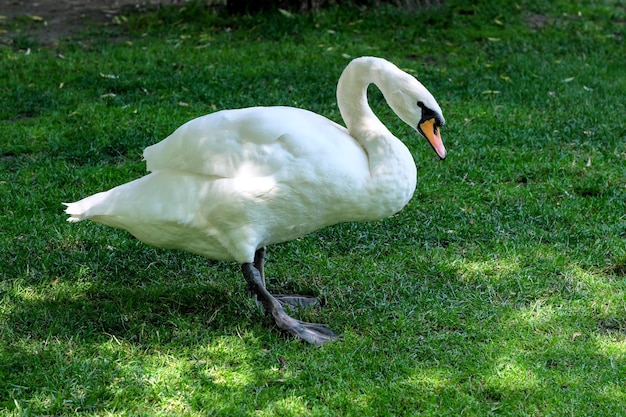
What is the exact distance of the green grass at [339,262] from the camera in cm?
365

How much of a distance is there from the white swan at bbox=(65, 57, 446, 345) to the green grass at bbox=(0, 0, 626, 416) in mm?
370

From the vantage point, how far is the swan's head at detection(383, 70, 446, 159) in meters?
4.06

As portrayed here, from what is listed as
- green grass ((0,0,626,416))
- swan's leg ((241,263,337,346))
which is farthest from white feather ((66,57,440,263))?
green grass ((0,0,626,416))

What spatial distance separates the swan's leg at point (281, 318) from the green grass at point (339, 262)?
0.08m

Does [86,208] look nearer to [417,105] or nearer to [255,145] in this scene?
[255,145]

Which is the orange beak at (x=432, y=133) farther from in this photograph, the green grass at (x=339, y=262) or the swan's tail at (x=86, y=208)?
the swan's tail at (x=86, y=208)

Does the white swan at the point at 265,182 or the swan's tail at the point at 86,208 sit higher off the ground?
the white swan at the point at 265,182

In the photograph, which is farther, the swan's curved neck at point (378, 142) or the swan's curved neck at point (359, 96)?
the swan's curved neck at point (359, 96)

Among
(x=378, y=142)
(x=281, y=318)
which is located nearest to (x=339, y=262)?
(x=281, y=318)

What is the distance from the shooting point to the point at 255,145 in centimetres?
394

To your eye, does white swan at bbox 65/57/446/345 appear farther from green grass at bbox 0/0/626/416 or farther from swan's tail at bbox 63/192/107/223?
green grass at bbox 0/0/626/416

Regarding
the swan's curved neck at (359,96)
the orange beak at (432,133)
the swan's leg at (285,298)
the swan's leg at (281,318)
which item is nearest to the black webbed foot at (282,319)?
the swan's leg at (281,318)

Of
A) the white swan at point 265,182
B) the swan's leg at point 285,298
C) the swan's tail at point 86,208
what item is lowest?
the swan's leg at point 285,298

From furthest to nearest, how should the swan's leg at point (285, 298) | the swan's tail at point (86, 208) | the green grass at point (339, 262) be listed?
the swan's leg at point (285, 298) → the swan's tail at point (86, 208) → the green grass at point (339, 262)
